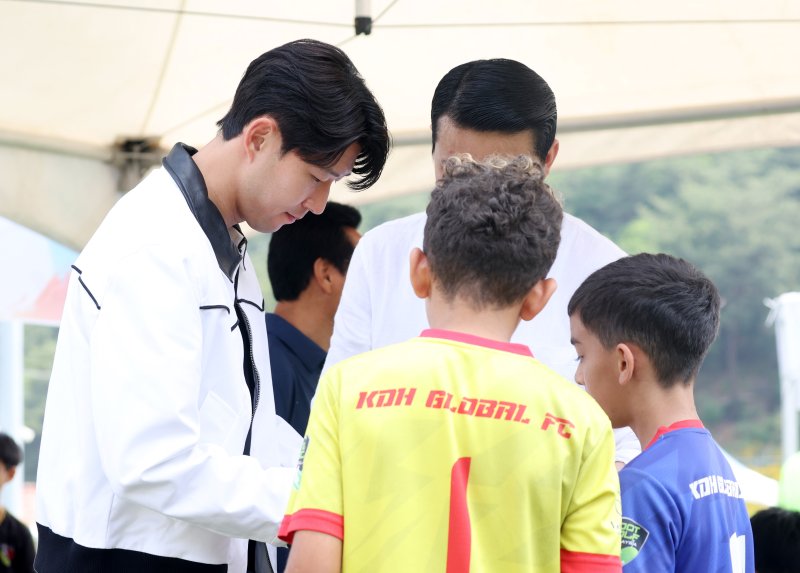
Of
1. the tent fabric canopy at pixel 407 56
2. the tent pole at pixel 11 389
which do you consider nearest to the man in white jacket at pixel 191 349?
the tent fabric canopy at pixel 407 56

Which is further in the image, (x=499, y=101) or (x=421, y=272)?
(x=499, y=101)

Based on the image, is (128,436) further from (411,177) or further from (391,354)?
(411,177)

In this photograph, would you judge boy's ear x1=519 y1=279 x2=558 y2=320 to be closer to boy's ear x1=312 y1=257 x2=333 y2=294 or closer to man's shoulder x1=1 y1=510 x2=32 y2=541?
boy's ear x1=312 y1=257 x2=333 y2=294

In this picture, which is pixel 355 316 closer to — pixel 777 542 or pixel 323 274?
pixel 323 274

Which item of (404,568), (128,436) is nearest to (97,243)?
(128,436)

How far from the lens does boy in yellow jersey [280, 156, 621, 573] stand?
128 centimetres

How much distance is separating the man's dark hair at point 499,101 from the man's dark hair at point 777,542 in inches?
48.0

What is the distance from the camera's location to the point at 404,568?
128 centimetres

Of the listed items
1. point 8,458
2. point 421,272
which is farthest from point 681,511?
point 8,458

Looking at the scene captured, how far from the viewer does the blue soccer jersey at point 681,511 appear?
4.99ft

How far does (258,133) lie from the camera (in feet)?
5.37

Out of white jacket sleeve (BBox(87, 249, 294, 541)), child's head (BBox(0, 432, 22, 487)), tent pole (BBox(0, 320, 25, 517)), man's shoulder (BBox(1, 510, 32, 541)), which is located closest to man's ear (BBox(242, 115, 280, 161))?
white jacket sleeve (BBox(87, 249, 294, 541))

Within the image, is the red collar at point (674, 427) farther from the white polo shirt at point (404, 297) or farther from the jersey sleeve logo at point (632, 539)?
the white polo shirt at point (404, 297)

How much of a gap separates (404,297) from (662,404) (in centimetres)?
63
